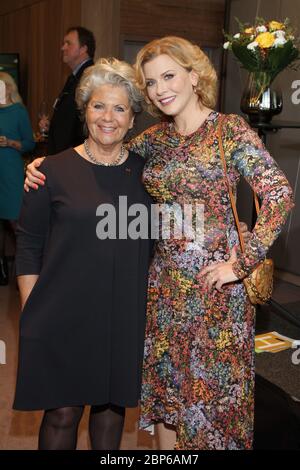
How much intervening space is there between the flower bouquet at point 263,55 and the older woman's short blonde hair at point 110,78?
147 cm

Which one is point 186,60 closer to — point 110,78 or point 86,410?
point 110,78

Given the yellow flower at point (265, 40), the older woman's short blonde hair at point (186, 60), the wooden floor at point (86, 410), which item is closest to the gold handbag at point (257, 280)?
the older woman's short blonde hair at point (186, 60)

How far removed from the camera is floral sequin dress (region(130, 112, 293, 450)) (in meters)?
1.91

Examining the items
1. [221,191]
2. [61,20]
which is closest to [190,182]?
[221,191]

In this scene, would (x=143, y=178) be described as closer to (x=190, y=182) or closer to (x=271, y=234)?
(x=190, y=182)

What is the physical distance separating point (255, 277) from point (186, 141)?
49 cm

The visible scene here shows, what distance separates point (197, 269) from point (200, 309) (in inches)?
5.3

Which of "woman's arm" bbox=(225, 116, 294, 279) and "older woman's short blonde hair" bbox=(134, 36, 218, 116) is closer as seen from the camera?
"woman's arm" bbox=(225, 116, 294, 279)

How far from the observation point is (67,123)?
4.24m

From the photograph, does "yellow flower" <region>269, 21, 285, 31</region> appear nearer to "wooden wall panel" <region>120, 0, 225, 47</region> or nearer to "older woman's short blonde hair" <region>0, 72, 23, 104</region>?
"older woman's short blonde hair" <region>0, 72, 23, 104</region>

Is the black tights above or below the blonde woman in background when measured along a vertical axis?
below

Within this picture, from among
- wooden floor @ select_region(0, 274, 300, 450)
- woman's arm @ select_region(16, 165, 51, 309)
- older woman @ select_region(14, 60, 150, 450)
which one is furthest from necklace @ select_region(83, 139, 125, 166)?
wooden floor @ select_region(0, 274, 300, 450)

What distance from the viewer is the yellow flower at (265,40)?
3199 millimetres
